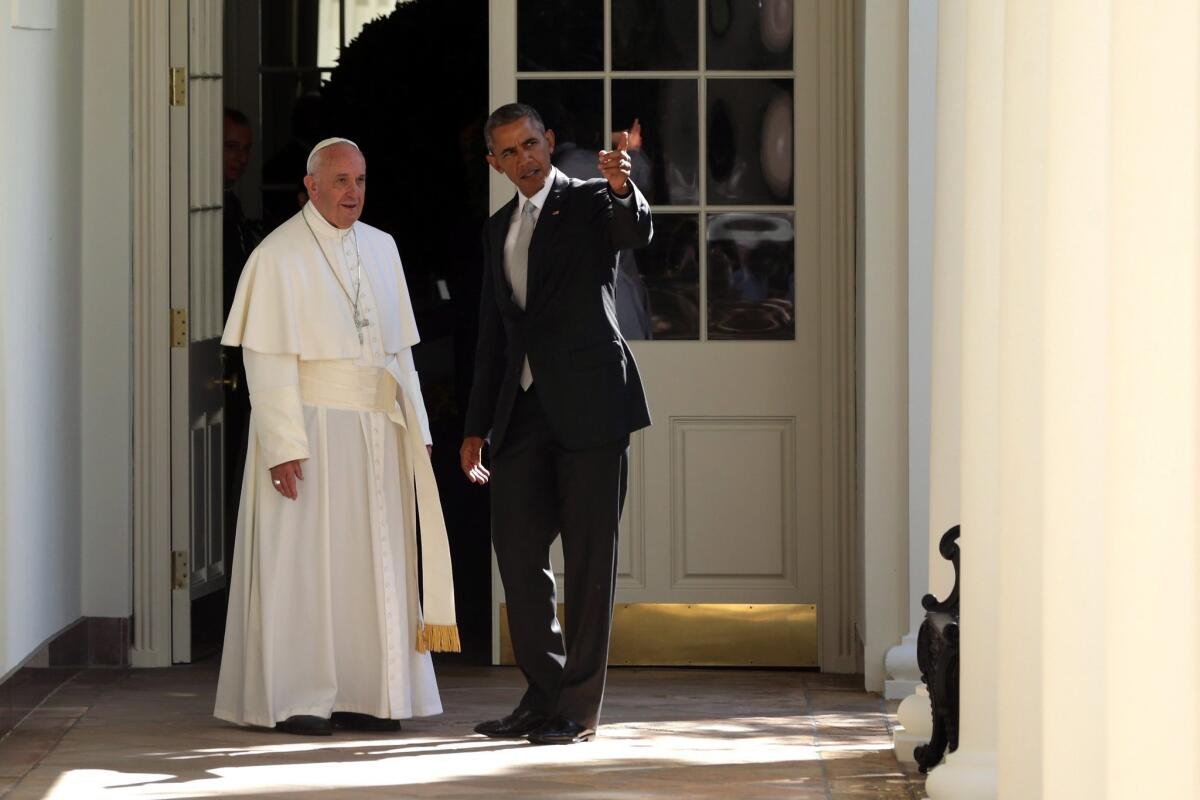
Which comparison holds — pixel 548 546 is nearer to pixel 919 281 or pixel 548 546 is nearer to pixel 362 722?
pixel 362 722

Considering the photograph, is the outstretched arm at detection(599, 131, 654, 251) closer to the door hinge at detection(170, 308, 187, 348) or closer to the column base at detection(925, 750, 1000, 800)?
the column base at detection(925, 750, 1000, 800)

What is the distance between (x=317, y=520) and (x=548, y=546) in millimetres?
727

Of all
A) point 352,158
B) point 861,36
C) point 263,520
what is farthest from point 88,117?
point 861,36

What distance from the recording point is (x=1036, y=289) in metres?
3.42

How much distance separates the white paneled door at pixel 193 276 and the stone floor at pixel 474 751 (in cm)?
56

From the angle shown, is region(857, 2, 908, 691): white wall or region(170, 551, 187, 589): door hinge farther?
region(170, 551, 187, 589): door hinge

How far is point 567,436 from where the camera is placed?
5000 mm

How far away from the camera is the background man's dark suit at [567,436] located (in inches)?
197

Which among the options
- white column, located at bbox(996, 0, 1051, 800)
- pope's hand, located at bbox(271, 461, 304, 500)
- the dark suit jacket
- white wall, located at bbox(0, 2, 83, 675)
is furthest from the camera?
white wall, located at bbox(0, 2, 83, 675)

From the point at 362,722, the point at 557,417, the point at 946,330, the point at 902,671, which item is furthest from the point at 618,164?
the point at 902,671

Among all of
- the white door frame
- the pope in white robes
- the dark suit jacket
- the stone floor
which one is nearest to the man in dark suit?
the dark suit jacket

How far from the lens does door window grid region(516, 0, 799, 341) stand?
6402 millimetres

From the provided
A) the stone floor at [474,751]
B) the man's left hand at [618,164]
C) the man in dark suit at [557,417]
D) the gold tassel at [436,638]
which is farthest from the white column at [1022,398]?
the gold tassel at [436,638]

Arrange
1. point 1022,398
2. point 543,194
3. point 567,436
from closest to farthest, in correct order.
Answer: point 1022,398
point 567,436
point 543,194
